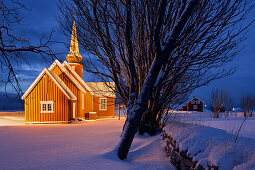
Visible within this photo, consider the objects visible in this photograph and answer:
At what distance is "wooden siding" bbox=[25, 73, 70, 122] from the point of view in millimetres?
13438

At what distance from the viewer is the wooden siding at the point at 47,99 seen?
13.4 meters

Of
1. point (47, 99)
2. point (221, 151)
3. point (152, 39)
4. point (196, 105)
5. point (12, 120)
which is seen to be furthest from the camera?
point (196, 105)

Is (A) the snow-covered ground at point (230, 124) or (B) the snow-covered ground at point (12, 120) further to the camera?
(B) the snow-covered ground at point (12, 120)

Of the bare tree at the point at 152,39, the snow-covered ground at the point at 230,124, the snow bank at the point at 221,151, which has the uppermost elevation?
the bare tree at the point at 152,39

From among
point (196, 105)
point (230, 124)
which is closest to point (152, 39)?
point (230, 124)

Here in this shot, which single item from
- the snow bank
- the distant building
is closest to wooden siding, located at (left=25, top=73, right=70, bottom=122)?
the snow bank

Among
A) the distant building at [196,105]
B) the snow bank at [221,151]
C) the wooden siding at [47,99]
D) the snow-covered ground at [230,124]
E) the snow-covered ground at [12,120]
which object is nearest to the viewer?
the snow bank at [221,151]

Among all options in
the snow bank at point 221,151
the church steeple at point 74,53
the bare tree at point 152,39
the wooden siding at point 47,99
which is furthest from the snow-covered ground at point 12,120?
the snow bank at point 221,151

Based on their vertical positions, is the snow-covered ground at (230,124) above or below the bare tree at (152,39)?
below

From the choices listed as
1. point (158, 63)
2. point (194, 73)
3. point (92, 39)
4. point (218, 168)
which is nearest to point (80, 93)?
point (92, 39)

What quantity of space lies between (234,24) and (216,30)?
0.65 meters

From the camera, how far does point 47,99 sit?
1354 cm

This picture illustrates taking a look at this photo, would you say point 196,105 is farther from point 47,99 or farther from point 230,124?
point 47,99

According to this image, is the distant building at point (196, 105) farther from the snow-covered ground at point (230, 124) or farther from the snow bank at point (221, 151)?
the snow bank at point (221, 151)
